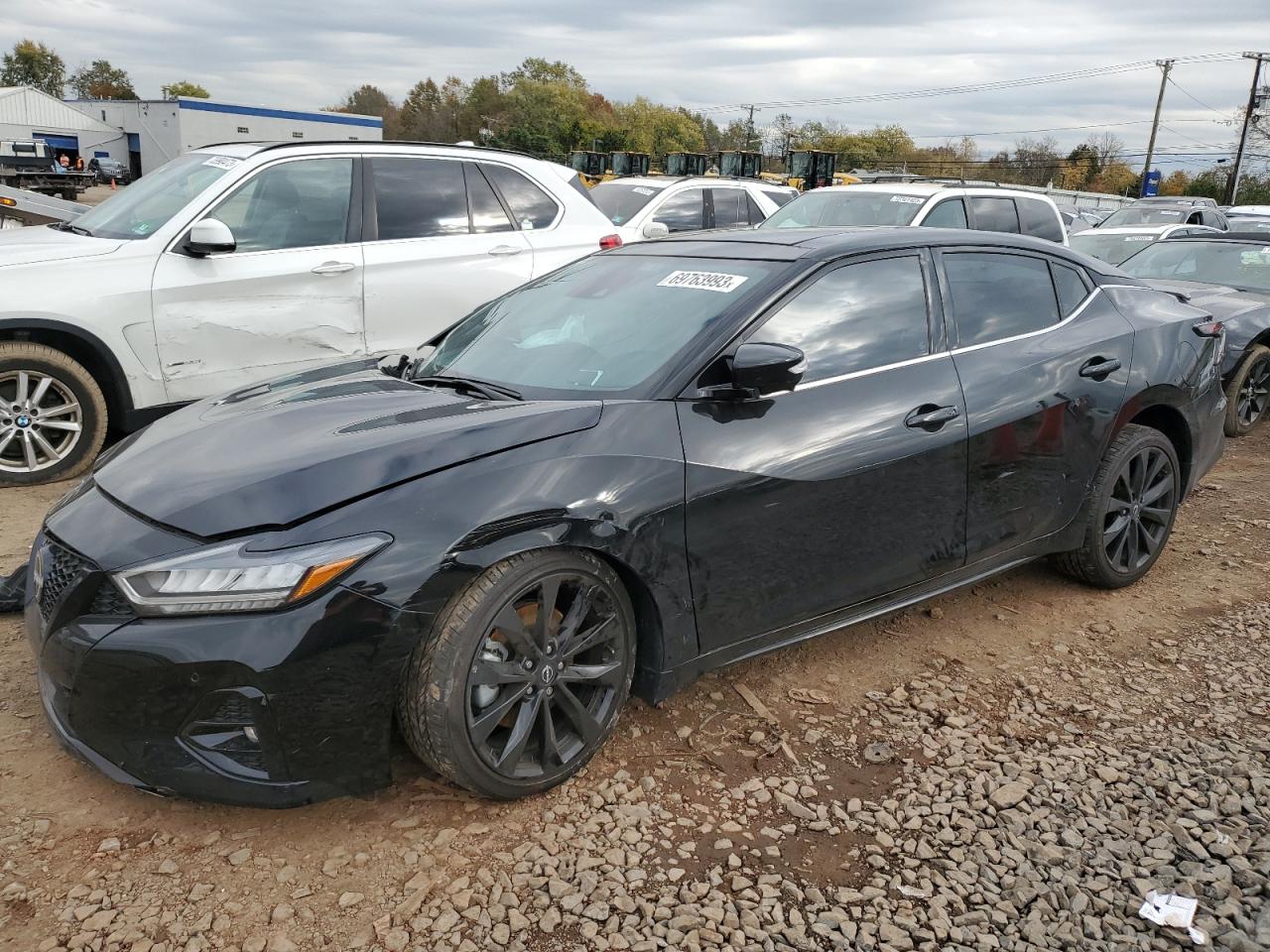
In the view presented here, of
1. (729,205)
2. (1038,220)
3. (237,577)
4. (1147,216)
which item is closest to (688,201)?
(729,205)

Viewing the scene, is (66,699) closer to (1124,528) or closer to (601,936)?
(601,936)

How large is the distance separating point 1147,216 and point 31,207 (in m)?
20.0

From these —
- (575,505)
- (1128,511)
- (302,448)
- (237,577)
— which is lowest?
(1128,511)

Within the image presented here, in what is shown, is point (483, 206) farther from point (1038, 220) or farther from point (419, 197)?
point (1038, 220)

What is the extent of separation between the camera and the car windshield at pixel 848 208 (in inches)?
372

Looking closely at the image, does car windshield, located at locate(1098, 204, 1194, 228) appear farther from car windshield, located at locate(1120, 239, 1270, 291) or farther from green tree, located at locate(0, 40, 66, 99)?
green tree, located at locate(0, 40, 66, 99)

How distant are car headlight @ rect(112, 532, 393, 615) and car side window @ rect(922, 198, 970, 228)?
8.15m

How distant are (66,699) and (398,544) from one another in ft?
3.16

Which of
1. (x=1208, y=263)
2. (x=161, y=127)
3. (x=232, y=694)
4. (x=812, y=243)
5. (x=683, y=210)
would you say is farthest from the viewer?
(x=161, y=127)

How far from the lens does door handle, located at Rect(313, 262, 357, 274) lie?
5.83 m

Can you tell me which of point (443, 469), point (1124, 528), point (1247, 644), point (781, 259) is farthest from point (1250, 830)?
point (443, 469)

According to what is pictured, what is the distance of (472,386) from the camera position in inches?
132

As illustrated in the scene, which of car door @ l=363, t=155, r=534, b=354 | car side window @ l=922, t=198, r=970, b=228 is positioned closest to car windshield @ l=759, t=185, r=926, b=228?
car side window @ l=922, t=198, r=970, b=228

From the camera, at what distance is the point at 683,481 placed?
2928mm
